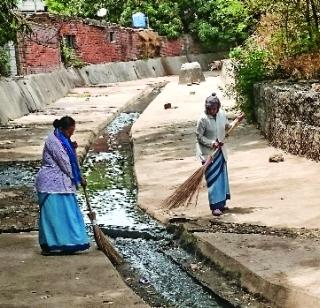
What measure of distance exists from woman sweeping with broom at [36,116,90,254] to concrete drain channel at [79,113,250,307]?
2.03 ft

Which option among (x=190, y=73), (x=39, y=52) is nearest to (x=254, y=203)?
(x=39, y=52)

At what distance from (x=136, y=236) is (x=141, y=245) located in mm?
313

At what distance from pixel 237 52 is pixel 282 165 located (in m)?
6.36

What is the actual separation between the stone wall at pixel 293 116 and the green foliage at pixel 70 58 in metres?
19.7

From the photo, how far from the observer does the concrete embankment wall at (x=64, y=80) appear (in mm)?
20328

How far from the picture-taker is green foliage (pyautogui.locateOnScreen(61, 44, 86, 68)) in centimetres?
3206

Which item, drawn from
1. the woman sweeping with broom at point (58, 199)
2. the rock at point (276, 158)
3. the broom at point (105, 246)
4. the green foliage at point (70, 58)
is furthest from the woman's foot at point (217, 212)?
the green foliage at point (70, 58)

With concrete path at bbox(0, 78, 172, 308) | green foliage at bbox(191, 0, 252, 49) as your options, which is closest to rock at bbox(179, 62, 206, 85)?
green foliage at bbox(191, 0, 252, 49)

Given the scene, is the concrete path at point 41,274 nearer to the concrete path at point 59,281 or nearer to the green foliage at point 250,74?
the concrete path at point 59,281

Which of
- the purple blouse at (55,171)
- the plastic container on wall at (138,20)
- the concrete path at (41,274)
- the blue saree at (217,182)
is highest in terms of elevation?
the plastic container on wall at (138,20)

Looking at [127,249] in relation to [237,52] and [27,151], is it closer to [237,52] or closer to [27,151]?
[27,151]

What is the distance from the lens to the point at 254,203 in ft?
27.9

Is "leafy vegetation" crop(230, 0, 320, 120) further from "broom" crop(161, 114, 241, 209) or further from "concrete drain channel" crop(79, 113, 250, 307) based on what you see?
"broom" crop(161, 114, 241, 209)

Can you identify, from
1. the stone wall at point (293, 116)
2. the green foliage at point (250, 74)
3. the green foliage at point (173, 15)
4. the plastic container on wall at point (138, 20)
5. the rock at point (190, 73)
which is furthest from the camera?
the green foliage at point (173, 15)
